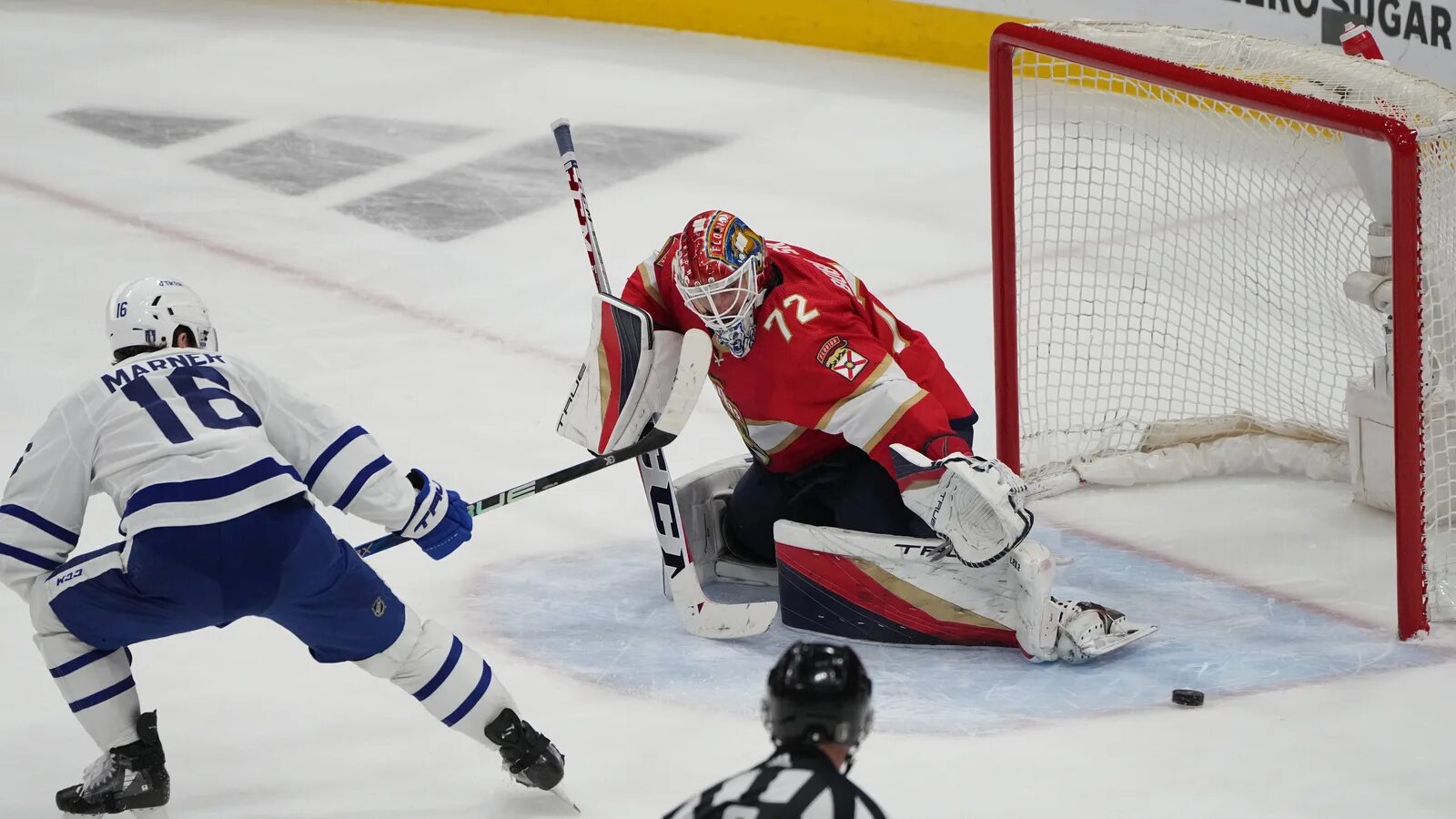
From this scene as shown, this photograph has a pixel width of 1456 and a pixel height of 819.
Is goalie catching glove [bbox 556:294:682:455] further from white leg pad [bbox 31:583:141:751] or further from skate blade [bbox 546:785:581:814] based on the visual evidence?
white leg pad [bbox 31:583:141:751]

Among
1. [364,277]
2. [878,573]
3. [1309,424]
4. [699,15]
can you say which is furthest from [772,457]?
[699,15]

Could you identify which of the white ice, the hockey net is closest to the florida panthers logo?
the white ice

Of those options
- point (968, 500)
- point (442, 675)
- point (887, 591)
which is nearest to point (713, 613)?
point (887, 591)

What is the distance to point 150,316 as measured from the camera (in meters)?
2.96

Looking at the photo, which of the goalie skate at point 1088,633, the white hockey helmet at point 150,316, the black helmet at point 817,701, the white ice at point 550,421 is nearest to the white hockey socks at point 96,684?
the white ice at point 550,421

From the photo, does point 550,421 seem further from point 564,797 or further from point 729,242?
point 564,797

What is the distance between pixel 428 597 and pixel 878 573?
953mm

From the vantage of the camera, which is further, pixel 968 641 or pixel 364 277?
pixel 364 277

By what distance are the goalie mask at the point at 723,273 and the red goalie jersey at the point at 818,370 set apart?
4 cm

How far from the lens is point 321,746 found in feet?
11.1

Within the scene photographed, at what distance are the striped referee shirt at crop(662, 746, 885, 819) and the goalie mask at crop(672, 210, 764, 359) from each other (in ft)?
5.69

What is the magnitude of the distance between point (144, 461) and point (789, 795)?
1422 millimetres

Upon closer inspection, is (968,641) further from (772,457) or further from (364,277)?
(364,277)

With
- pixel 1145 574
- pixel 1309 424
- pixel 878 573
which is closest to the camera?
pixel 878 573
